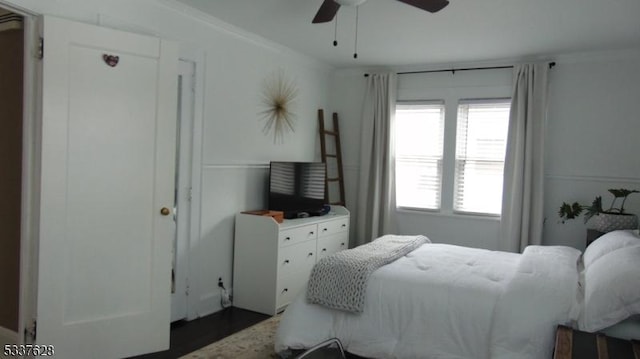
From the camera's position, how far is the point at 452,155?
5051 millimetres

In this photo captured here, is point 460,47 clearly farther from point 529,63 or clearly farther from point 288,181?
point 288,181

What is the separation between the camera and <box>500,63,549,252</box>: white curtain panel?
14.8 feet

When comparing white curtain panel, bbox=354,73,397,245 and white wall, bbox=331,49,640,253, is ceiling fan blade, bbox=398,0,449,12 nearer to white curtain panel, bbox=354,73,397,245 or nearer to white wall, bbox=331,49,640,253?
white wall, bbox=331,49,640,253

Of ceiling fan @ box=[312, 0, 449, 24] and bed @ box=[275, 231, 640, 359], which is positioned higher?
ceiling fan @ box=[312, 0, 449, 24]

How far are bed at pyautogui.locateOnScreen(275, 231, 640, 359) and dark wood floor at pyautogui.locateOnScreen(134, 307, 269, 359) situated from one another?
2.55 feet

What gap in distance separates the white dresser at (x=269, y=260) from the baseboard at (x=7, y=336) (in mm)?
1699

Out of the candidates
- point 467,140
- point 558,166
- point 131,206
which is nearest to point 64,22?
point 131,206

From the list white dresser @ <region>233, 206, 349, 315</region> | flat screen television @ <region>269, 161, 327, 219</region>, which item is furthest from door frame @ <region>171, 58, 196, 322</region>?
flat screen television @ <region>269, 161, 327, 219</region>

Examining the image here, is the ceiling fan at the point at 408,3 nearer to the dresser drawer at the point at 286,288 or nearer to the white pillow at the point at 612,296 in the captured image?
the white pillow at the point at 612,296

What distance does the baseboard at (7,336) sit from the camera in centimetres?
286

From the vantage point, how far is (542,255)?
3.13 m

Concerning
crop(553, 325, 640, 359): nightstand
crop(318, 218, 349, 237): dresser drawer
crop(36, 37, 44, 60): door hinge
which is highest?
crop(36, 37, 44, 60): door hinge

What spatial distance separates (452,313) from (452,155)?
2.88 meters

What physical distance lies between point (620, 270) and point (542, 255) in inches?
36.4
